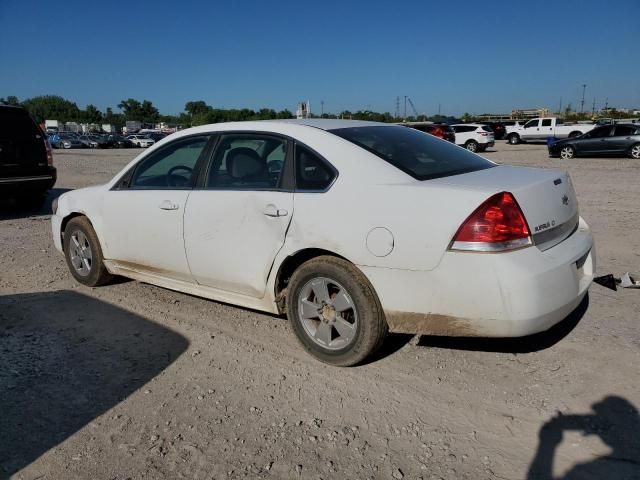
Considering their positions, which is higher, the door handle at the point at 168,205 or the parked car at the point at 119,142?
the door handle at the point at 168,205

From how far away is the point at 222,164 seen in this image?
4027mm

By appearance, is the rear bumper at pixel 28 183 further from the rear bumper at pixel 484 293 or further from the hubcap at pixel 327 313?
the rear bumper at pixel 484 293

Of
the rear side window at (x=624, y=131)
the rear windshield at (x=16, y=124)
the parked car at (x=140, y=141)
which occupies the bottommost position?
the parked car at (x=140, y=141)

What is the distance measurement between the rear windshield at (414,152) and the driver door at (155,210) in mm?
1305

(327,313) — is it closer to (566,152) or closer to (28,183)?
(28,183)

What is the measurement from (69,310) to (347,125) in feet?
9.26

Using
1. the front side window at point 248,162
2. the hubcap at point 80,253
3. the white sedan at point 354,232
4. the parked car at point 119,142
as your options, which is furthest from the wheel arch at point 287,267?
the parked car at point 119,142

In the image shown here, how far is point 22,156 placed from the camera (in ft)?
29.3

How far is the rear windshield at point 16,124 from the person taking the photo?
8.68m

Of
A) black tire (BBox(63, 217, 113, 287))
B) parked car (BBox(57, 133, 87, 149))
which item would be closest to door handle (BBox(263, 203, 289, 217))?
black tire (BBox(63, 217, 113, 287))

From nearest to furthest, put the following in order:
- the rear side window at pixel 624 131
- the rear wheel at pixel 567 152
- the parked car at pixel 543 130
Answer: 1. the rear side window at pixel 624 131
2. the rear wheel at pixel 567 152
3. the parked car at pixel 543 130

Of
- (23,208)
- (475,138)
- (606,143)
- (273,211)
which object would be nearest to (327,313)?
(273,211)

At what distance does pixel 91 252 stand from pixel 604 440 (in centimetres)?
430

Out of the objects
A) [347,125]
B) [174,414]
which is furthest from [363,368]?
[347,125]
